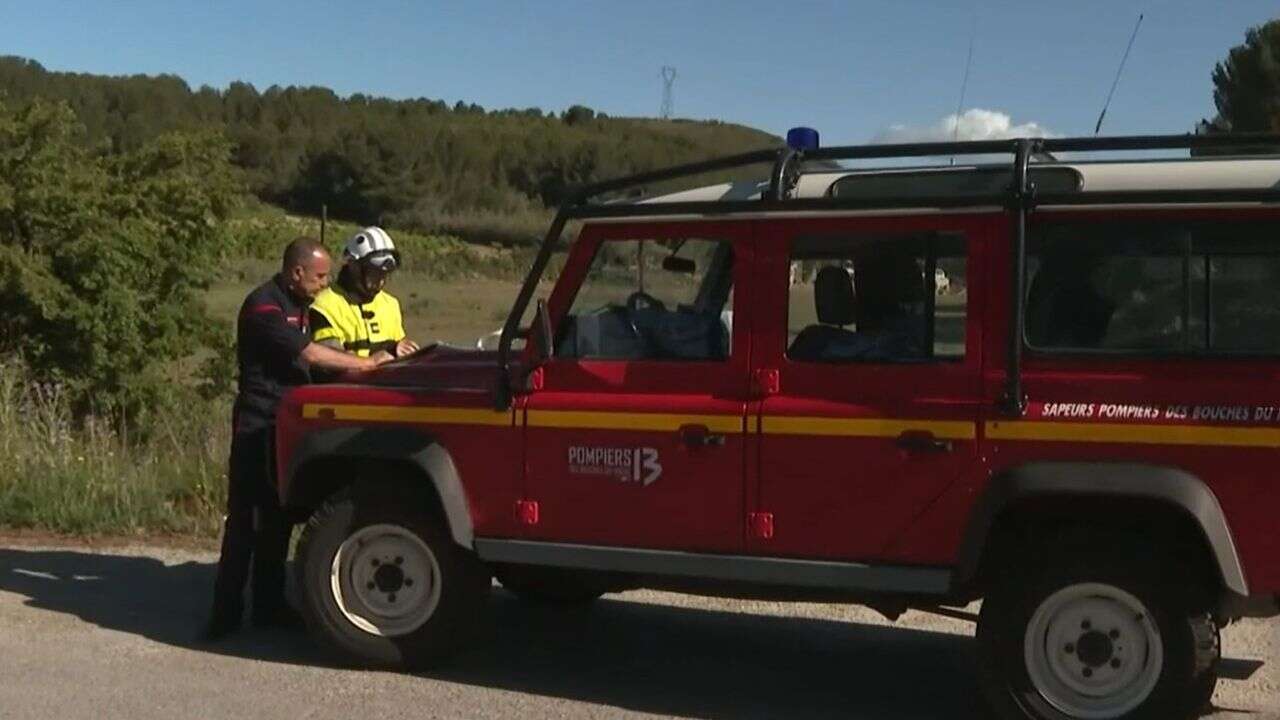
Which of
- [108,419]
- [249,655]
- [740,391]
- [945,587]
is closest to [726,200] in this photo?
[740,391]

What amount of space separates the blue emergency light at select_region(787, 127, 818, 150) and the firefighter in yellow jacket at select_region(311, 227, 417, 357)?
2.21m

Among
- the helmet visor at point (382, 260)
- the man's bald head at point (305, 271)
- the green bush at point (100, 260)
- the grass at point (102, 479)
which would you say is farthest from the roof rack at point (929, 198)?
the green bush at point (100, 260)

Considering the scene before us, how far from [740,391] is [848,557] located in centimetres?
73

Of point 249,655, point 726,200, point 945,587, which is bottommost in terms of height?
point 249,655

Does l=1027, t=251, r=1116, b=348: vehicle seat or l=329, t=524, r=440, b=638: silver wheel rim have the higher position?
l=1027, t=251, r=1116, b=348: vehicle seat

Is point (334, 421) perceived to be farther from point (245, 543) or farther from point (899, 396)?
point (899, 396)

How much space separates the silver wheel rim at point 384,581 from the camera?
22.9ft

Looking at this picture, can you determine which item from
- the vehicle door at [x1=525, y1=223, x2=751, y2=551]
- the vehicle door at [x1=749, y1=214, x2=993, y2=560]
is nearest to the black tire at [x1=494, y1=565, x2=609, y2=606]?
the vehicle door at [x1=525, y1=223, x2=751, y2=551]

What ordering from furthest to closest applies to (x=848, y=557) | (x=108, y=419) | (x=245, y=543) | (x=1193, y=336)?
(x=108, y=419)
(x=245, y=543)
(x=848, y=557)
(x=1193, y=336)

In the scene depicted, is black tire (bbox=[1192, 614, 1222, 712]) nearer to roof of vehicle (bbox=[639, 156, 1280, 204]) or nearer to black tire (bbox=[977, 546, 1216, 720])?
black tire (bbox=[977, 546, 1216, 720])

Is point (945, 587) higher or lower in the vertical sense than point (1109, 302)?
lower

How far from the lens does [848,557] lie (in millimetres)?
6086

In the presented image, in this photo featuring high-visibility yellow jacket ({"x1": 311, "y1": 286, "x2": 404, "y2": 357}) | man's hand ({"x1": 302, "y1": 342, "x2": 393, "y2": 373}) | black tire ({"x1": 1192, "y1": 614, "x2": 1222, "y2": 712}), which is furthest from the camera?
high-visibility yellow jacket ({"x1": 311, "y1": 286, "x2": 404, "y2": 357})

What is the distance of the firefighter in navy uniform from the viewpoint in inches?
302
